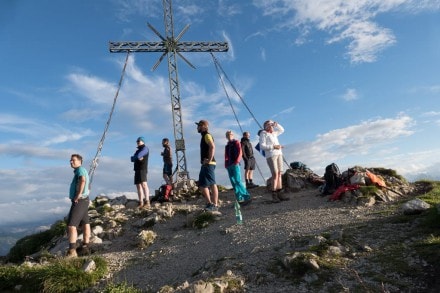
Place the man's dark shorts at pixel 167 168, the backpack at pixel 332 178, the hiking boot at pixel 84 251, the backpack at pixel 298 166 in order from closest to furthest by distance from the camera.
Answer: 1. the hiking boot at pixel 84 251
2. the backpack at pixel 332 178
3. the backpack at pixel 298 166
4. the man's dark shorts at pixel 167 168

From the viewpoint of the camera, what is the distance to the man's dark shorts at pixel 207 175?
12.1 m

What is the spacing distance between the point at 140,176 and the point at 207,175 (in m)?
3.22

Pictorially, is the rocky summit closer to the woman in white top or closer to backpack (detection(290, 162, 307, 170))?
the woman in white top

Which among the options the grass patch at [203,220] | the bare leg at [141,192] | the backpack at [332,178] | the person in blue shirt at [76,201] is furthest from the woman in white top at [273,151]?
the person in blue shirt at [76,201]

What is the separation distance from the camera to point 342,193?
476 inches

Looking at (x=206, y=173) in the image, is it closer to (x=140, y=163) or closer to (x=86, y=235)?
(x=140, y=163)

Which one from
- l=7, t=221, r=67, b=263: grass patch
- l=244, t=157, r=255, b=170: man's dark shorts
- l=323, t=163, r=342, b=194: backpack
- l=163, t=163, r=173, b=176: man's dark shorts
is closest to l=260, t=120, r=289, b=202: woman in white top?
l=323, t=163, r=342, b=194: backpack

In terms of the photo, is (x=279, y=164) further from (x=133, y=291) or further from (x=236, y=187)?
(x=133, y=291)

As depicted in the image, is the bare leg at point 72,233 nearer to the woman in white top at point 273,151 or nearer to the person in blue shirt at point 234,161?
the person in blue shirt at point 234,161

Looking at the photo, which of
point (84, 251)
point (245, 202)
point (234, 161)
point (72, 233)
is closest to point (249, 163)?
point (245, 202)

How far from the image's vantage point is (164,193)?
16.7 meters

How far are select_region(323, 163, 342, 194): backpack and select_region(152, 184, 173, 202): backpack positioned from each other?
6.75 metres

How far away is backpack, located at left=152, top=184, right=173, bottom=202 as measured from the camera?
16.5 meters

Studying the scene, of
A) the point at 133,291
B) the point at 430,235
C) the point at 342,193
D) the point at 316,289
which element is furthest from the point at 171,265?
the point at 342,193
